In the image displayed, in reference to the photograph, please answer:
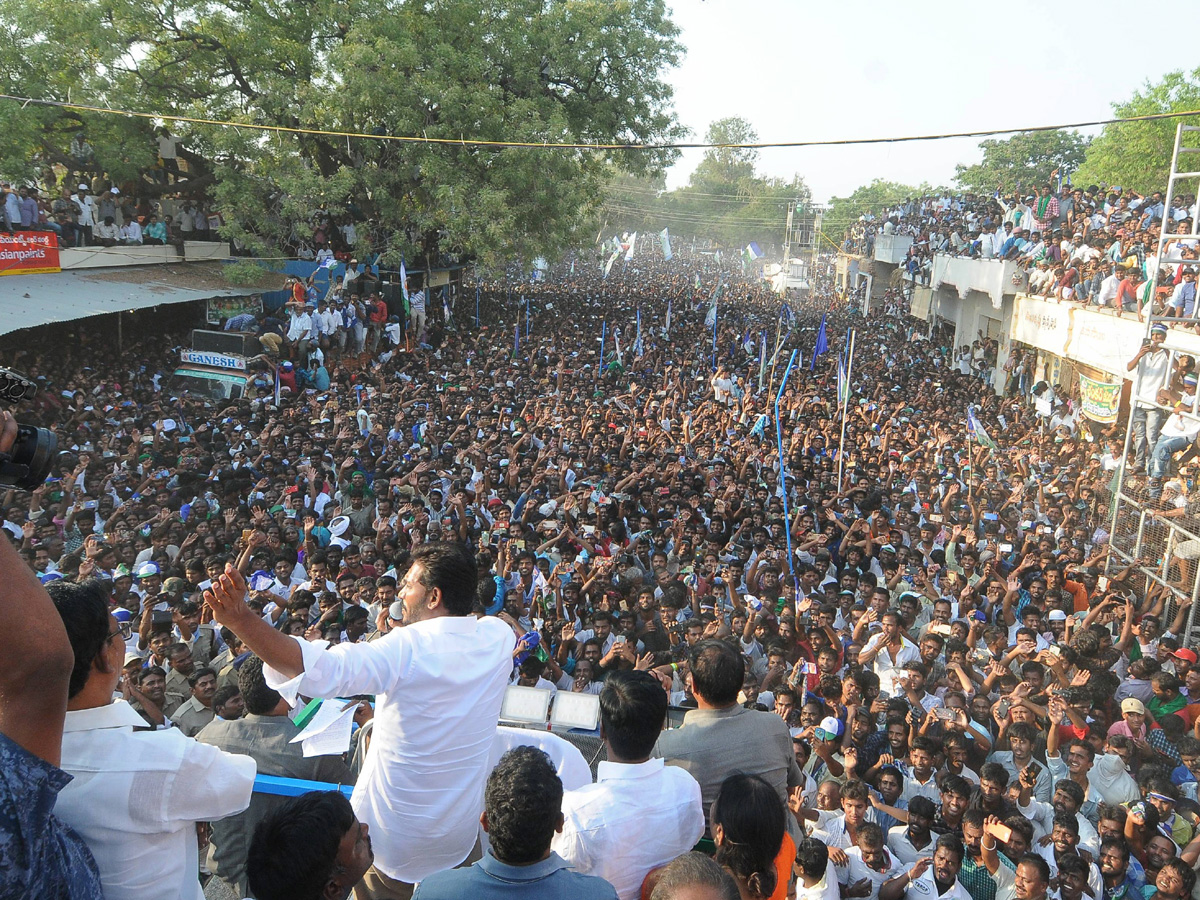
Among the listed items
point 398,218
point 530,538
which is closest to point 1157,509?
point 530,538

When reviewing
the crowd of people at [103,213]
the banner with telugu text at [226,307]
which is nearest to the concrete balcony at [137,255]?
the crowd of people at [103,213]

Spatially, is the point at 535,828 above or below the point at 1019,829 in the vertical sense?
above

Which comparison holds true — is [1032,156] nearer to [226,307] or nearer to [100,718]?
[226,307]

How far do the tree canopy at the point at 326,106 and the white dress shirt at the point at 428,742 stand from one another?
15102mm

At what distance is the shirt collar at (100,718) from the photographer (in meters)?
1.76

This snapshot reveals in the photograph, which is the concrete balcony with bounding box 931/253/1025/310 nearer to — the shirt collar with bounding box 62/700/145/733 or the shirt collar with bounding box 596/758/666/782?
the shirt collar with bounding box 596/758/666/782

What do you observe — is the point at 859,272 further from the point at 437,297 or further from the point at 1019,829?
the point at 1019,829

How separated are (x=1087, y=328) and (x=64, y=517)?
1291 cm

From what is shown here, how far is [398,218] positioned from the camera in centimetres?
1806

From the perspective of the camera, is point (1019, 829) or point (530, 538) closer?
point (1019, 829)

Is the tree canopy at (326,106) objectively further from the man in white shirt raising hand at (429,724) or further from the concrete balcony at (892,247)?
the concrete balcony at (892,247)

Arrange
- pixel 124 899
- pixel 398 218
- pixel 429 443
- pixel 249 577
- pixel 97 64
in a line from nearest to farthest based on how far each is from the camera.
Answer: pixel 124 899 < pixel 249 577 < pixel 429 443 < pixel 97 64 < pixel 398 218

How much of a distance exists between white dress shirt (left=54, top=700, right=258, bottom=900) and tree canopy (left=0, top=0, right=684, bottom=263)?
15.4 meters

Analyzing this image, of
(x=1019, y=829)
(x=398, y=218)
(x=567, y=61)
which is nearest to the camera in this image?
(x=1019, y=829)
